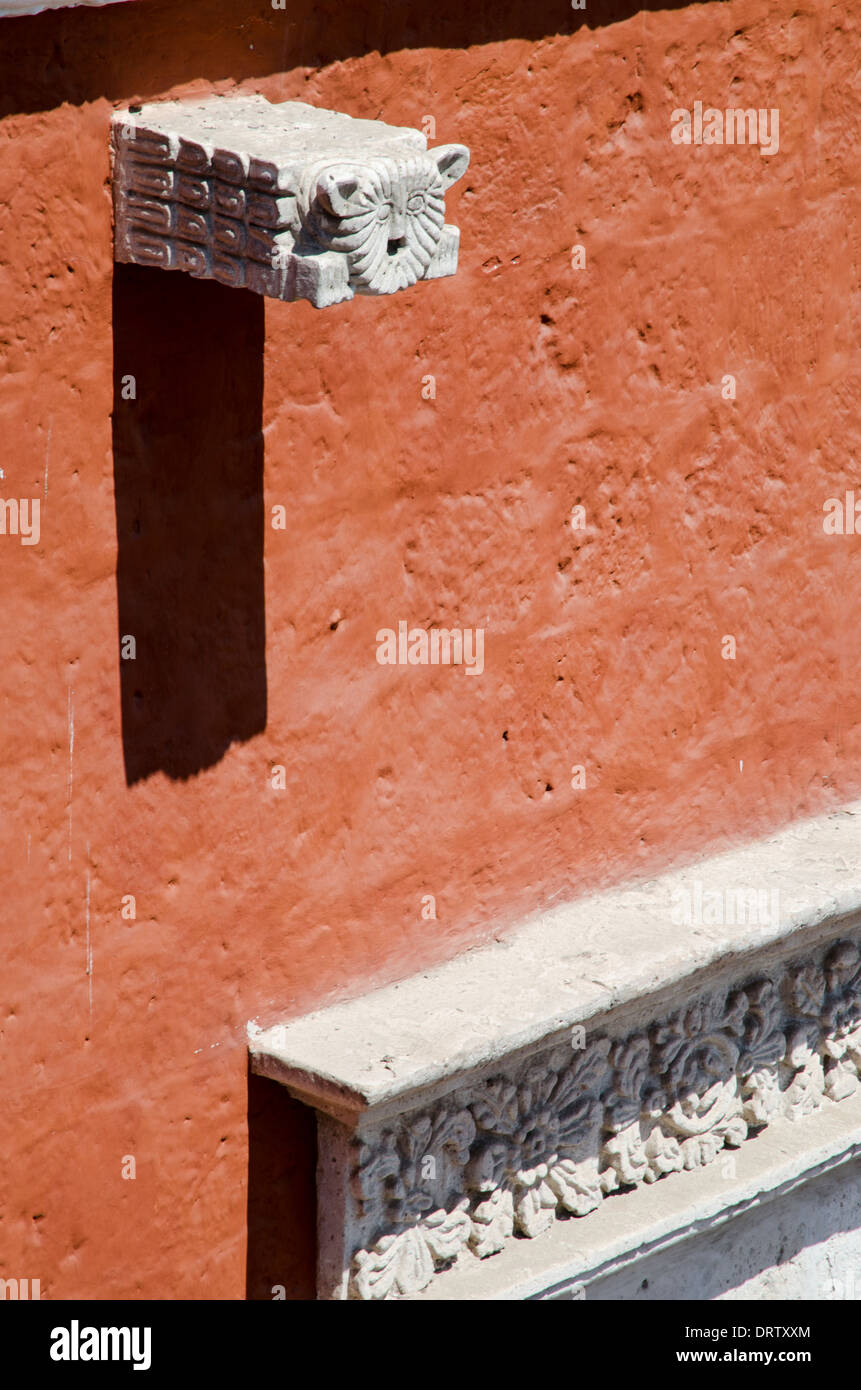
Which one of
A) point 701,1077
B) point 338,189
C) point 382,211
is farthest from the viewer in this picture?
point 701,1077

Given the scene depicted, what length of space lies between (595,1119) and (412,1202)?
0.52 metres

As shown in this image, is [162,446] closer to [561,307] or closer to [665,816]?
[561,307]

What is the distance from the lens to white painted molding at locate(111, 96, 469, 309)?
9.51 feet

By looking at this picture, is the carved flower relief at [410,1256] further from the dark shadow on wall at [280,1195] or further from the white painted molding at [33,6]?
the white painted molding at [33,6]

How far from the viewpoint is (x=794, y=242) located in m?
4.24

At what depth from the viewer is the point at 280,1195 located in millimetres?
3947

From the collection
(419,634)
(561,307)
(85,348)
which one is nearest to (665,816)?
(419,634)

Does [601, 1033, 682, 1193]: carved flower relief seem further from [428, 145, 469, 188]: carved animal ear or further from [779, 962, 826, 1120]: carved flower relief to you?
[428, 145, 469, 188]: carved animal ear

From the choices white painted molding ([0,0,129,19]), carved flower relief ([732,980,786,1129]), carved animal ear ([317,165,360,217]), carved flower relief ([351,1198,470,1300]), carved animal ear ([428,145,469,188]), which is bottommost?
carved flower relief ([351,1198,470,1300])

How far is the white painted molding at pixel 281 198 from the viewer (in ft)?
9.51

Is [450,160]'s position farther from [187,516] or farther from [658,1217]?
[658,1217]

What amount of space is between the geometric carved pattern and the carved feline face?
1725 millimetres

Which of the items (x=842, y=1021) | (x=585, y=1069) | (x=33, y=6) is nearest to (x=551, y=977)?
(x=585, y=1069)

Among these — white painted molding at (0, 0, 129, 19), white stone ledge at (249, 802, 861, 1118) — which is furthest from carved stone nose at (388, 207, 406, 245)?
white stone ledge at (249, 802, 861, 1118)
